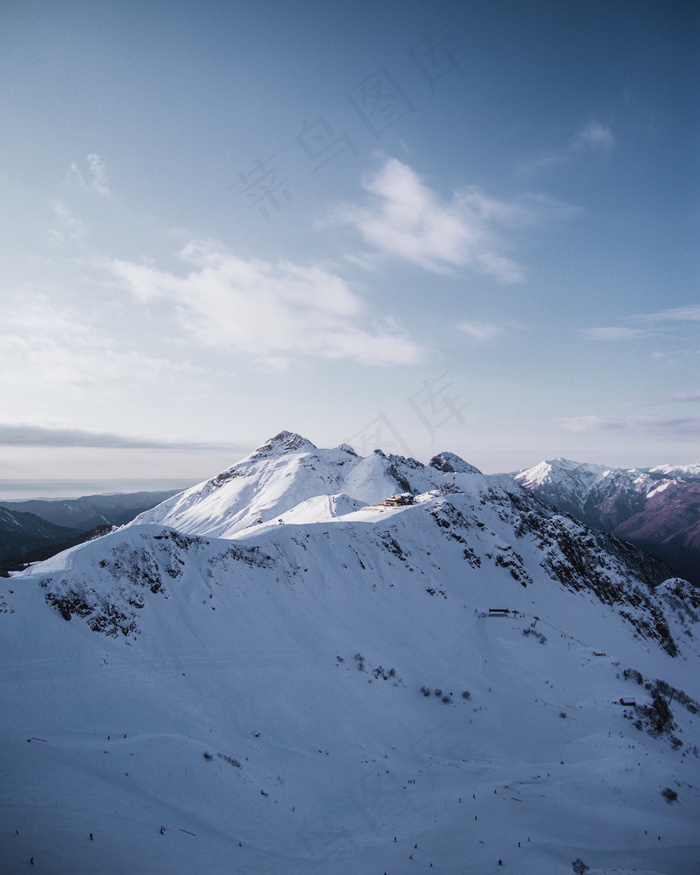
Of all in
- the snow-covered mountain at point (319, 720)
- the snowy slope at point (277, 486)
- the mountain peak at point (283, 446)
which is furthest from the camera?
the mountain peak at point (283, 446)

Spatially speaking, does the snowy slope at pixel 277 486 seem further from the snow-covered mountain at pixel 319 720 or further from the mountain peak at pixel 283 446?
the snow-covered mountain at pixel 319 720

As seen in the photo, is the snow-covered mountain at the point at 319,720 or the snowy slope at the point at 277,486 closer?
the snow-covered mountain at the point at 319,720

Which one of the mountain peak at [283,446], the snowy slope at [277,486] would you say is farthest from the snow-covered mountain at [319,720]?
the mountain peak at [283,446]

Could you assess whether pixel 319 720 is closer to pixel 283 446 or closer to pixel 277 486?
pixel 277 486

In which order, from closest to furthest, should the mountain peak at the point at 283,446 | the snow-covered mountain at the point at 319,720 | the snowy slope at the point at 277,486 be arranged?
the snow-covered mountain at the point at 319,720 < the snowy slope at the point at 277,486 < the mountain peak at the point at 283,446

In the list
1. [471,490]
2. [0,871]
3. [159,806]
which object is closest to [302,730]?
[159,806]

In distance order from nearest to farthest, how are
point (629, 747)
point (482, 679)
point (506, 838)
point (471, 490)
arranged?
point (506, 838), point (629, 747), point (482, 679), point (471, 490)

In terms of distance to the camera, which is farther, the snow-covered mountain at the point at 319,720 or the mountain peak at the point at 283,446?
the mountain peak at the point at 283,446

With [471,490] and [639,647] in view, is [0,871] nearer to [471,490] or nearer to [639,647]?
[639,647]

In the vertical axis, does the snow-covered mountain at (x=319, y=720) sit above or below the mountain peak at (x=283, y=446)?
below
